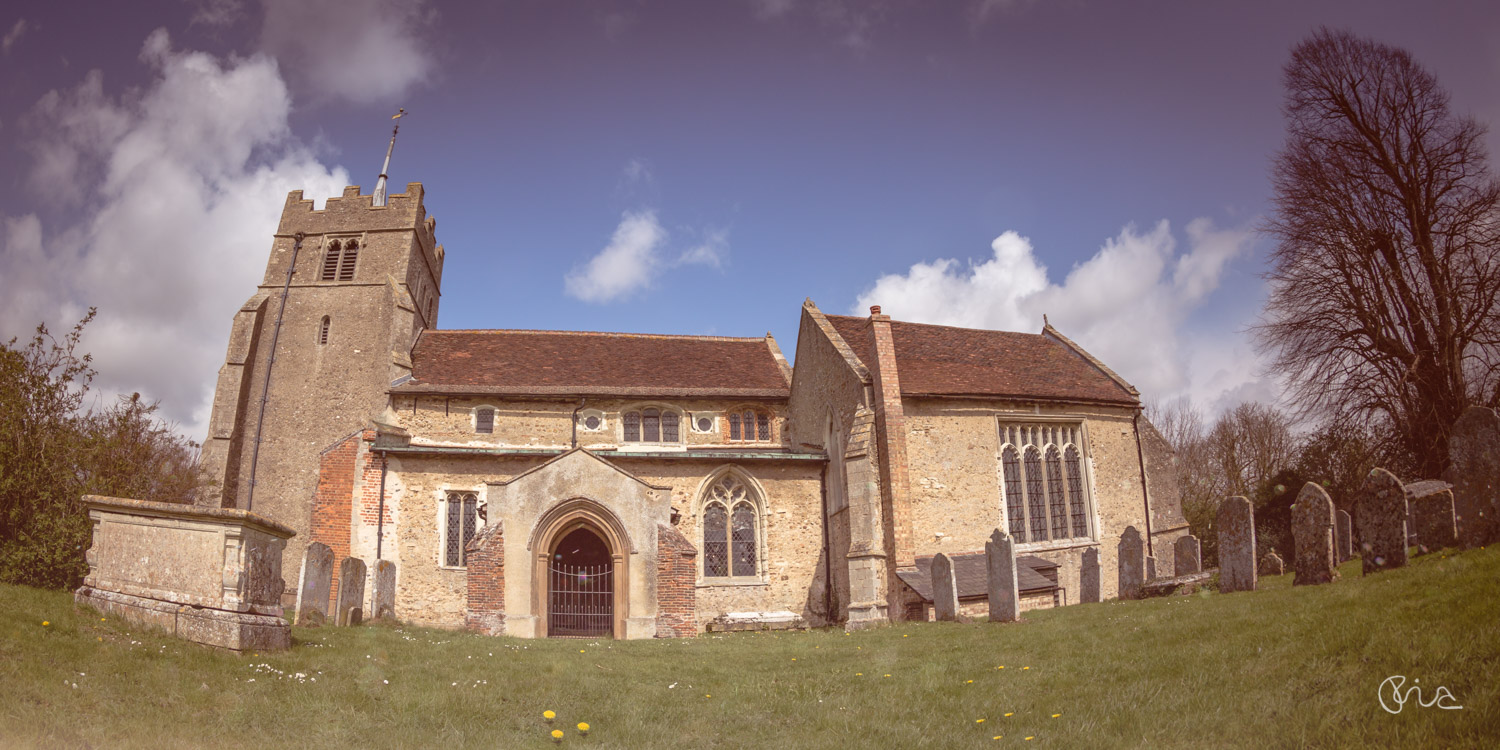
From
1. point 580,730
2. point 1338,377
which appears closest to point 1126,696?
point 580,730

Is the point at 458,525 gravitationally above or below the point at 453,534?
above

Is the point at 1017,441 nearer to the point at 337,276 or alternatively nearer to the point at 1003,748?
the point at 1003,748

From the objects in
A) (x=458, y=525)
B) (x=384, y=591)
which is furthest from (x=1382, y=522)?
(x=384, y=591)

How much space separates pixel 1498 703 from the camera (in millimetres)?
4918

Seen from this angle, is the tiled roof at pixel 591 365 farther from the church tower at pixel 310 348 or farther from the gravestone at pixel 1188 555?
the gravestone at pixel 1188 555

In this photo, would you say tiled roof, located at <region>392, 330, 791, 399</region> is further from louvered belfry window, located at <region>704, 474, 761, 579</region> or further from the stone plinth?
the stone plinth

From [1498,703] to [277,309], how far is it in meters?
30.8

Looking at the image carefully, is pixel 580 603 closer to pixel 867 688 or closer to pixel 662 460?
pixel 662 460

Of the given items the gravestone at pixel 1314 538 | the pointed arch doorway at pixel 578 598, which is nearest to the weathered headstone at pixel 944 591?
the gravestone at pixel 1314 538

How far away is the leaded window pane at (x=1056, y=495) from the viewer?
19984mm

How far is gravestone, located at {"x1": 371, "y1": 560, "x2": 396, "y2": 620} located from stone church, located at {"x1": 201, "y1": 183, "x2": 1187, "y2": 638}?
2.09 feet

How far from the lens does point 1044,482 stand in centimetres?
2009

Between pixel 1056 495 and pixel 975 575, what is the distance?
453 cm

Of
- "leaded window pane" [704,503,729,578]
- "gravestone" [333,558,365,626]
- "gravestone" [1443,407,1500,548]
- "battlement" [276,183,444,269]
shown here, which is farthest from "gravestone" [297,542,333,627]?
"gravestone" [1443,407,1500,548]
